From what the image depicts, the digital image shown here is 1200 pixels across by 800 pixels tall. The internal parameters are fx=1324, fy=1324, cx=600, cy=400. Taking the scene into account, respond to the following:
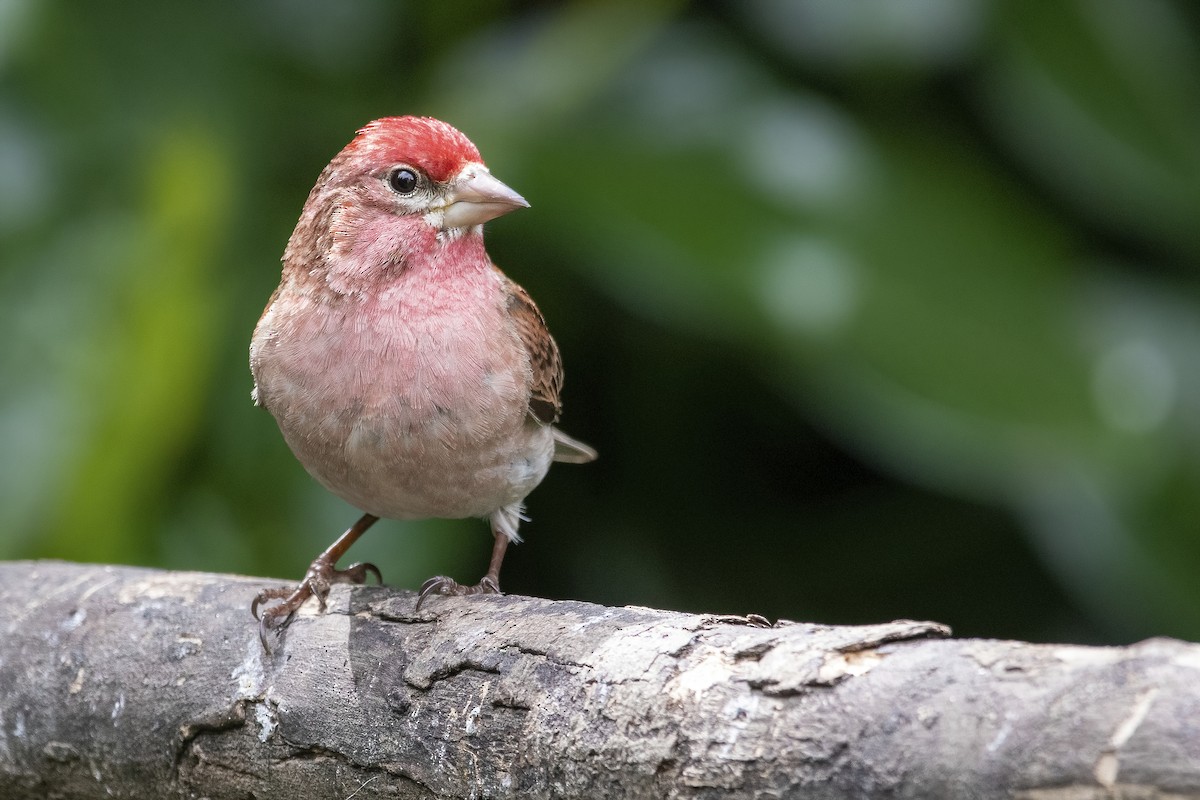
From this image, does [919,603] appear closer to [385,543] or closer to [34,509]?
[385,543]

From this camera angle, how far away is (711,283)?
13.2 feet

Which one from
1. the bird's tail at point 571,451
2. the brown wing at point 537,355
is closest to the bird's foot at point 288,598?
the brown wing at point 537,355

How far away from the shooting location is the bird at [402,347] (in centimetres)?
282

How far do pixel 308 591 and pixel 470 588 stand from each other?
357 mm

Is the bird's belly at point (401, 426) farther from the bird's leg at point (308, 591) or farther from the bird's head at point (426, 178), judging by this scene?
the bird's head at point (426, 178)

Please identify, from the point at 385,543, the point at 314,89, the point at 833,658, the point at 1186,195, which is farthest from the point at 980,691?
the point at 314,89

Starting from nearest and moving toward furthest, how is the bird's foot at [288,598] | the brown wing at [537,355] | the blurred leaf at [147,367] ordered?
the bird's foot at [288,598], the brown wing at [537,355], the blurred leaf at [147,367]

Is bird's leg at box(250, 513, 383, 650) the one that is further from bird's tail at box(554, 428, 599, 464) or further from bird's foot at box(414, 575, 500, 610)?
bird's tail at box(554, 428, 599, 464)

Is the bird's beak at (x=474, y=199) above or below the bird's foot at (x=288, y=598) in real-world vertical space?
above

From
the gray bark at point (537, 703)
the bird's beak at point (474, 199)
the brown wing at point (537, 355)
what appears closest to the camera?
the gray bark at point (537, 703)

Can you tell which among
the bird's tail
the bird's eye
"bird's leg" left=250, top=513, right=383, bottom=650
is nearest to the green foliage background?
the bird's tail

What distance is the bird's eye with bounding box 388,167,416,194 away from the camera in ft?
9.87

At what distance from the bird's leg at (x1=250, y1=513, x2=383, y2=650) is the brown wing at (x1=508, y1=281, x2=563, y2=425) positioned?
565 millimetres

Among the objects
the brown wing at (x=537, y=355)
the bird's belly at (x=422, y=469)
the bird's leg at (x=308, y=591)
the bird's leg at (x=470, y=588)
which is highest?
the brown wing at (x=537, y=355)
